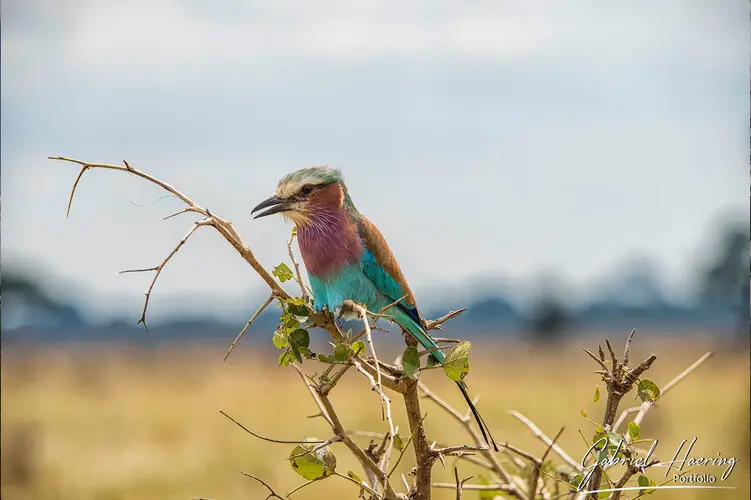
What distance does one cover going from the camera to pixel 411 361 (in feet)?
8.24

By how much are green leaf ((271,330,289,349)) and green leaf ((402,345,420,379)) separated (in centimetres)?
35

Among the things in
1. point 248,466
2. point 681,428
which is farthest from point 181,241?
point 681,428

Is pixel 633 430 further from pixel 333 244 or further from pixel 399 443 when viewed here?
pixel 333 244

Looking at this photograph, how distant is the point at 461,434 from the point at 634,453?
1711 centimetres

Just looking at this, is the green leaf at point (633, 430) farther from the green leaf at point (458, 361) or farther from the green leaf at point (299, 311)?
the green leaf at point (299, 311)

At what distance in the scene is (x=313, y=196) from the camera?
3385mm

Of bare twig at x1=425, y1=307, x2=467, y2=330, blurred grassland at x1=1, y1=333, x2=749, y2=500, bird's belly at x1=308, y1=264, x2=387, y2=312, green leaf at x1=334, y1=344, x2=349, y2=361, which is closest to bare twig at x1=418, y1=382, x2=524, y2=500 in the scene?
bare twig at x1=425, y1=307, x2=467, y2=330

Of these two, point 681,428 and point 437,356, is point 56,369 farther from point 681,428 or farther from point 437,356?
point 437,356

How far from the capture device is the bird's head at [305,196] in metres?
3.38

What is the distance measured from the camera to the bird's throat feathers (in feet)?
11.2

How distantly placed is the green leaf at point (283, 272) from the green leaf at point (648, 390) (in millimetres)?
1089

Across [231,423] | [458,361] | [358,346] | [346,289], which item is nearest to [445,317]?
[458,361]

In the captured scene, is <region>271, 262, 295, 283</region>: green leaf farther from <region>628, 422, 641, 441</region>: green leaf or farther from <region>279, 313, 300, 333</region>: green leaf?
<region>628, 422, 641, 441</region>: green leaf

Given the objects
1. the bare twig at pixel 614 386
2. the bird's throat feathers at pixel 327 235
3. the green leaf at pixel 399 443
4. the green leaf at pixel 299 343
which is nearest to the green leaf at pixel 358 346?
the green leaf at pixel 299 343
